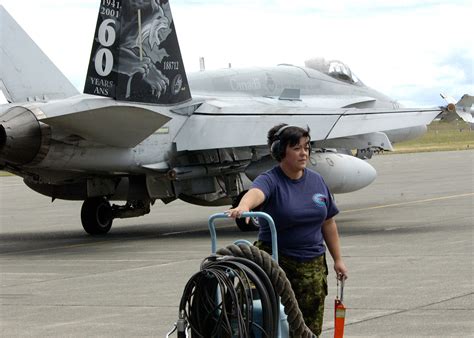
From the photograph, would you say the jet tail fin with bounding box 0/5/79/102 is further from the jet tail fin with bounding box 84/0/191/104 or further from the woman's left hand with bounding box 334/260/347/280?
the woman's left hand with bounding box 334/260/347/280

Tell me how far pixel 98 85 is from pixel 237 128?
328 cm

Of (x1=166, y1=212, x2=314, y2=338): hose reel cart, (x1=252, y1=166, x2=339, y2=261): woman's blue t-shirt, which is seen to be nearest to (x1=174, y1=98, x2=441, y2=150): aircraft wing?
(x1=252, y1=166, x2=339, y2=261): woman's blue t-shirt

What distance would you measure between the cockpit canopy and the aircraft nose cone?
383 inches

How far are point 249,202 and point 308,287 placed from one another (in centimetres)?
79

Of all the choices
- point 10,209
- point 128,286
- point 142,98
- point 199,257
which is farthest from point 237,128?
point 10,209

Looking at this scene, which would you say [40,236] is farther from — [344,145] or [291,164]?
[291,164]

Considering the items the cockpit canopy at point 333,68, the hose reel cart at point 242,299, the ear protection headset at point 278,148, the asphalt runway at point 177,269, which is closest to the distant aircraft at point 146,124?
the asphalt runway at point 177,269

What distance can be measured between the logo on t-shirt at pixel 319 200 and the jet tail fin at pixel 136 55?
424 inches

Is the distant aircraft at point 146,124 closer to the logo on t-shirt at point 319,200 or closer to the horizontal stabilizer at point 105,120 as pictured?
the horizontal stabilizer at point 105,120

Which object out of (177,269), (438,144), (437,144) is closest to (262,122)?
(177,269)

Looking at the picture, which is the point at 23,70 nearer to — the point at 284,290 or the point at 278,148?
the point at 278,148

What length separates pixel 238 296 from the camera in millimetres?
6703

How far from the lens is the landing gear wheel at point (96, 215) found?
21.3 m

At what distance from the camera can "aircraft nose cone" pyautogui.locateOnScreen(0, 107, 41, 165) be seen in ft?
55.3
